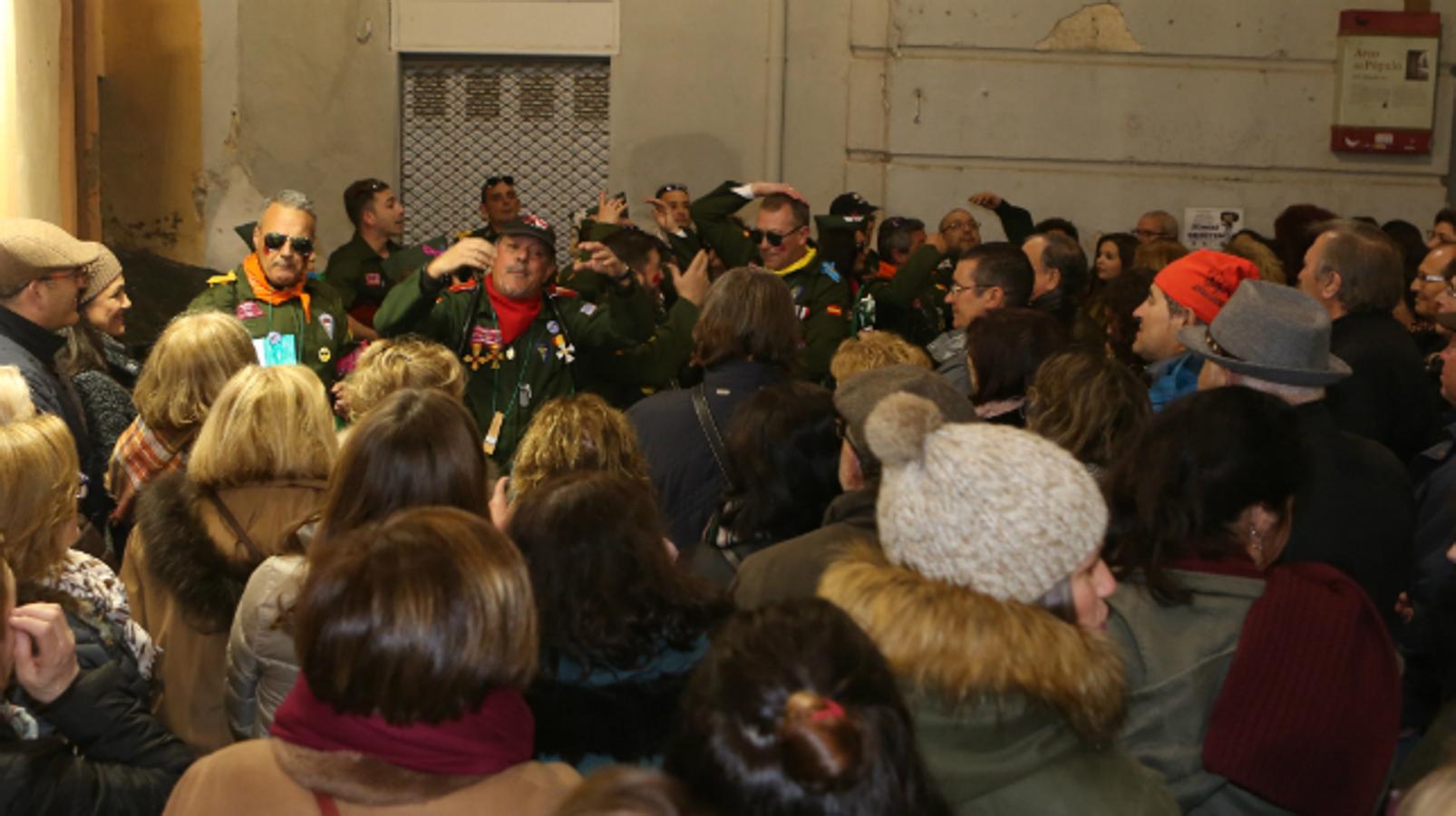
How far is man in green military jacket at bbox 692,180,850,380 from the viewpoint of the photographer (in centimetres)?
700

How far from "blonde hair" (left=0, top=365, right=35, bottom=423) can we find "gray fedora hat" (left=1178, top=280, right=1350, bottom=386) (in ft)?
9.81

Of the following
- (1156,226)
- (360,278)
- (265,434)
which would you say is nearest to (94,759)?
(265,434)

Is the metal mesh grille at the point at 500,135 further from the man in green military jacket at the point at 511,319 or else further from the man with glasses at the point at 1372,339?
the man with glasses at the point at 1372,339

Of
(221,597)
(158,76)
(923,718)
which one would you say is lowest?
(221,597)

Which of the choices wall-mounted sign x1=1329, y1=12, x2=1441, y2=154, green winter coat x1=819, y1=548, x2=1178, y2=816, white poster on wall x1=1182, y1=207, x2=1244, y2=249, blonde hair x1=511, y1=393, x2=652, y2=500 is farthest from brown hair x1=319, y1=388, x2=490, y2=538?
wall-mounted sign x1=1329, y1=12, x2=1441, y2=154

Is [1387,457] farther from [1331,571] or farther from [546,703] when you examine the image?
[546,703]

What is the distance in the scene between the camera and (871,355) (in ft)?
16.6

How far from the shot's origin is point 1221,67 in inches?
415

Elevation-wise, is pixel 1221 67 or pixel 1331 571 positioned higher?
pixel 1221 67

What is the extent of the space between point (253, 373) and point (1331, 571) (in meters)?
2.39

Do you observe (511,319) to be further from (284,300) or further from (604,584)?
(604,584)

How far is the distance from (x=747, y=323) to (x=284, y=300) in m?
2.23

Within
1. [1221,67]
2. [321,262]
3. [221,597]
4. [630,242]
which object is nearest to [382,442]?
[221,597]

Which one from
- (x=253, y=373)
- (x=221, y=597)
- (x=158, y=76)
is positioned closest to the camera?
(x=221, y=597)
